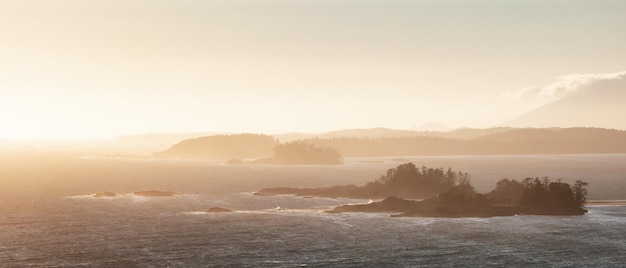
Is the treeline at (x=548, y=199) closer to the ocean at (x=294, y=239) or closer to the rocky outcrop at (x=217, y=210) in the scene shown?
the ocean at (x=294, y=239)

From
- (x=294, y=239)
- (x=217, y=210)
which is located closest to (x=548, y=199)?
(x=294, y=239)

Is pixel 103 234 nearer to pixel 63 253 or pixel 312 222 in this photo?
pixel 63 253

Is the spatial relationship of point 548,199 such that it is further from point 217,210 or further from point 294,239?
point 217,210

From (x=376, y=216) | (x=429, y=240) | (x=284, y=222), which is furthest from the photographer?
(x=376, y=216)

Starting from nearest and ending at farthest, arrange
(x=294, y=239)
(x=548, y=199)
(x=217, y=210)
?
(x=294, y=239)
(x=217, y=210)
(x=548, y=199)

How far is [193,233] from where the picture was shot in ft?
459

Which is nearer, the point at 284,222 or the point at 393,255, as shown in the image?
the point at 393,255

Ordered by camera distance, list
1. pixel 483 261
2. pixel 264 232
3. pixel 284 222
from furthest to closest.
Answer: pixel 284 222 → pixel 264 232 → pixel 483 261

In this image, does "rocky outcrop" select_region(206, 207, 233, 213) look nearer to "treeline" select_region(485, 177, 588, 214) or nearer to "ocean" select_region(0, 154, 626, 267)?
"ocean" select_region(0, 154, 626, 267)

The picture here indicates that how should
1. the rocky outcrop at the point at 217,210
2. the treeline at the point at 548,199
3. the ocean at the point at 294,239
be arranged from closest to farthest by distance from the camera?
the ocean at the point at 294,239 < the rocky outcrop at the point at 217,210 < the treeline at the point at 548,199

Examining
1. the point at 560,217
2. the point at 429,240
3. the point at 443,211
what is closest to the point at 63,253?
the point at 429,240

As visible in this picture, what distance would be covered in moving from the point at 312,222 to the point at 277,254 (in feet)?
133

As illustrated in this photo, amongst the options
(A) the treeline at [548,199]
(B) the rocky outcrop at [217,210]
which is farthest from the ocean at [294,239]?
(A) the treeline at [548,199]

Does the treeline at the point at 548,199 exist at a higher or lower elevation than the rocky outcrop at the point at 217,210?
higher
